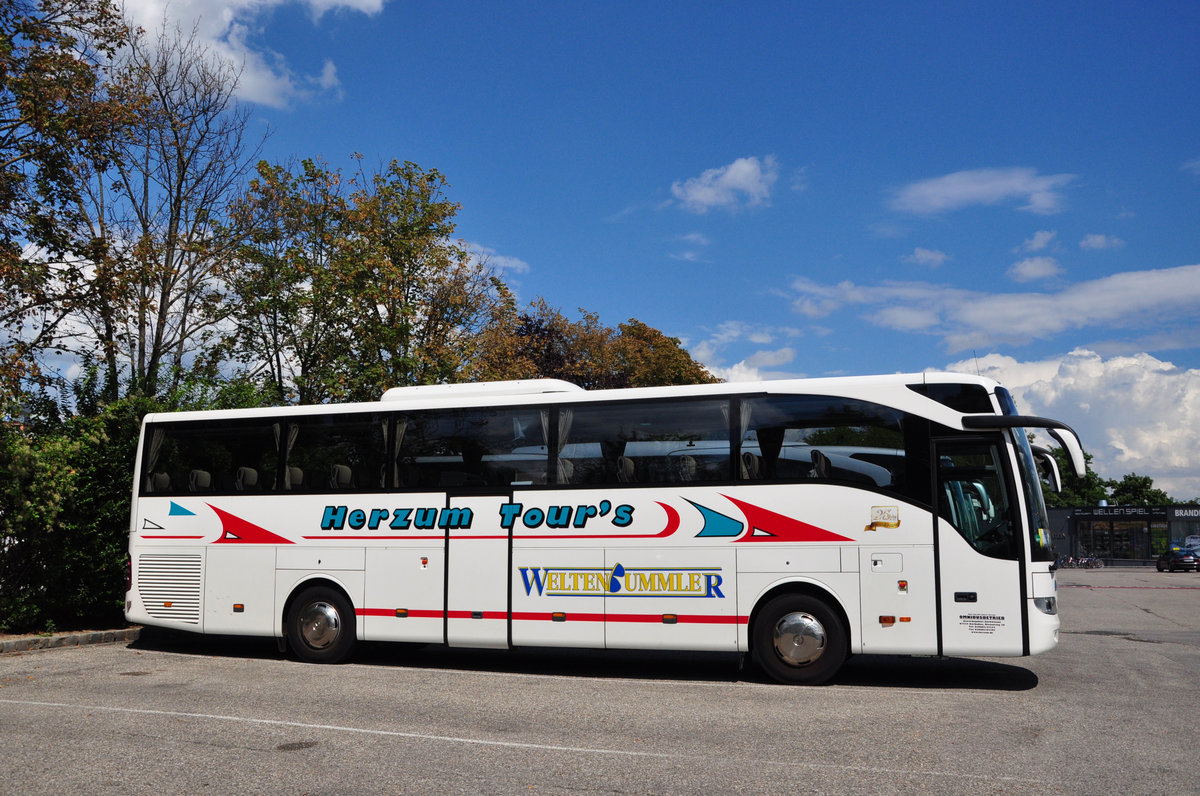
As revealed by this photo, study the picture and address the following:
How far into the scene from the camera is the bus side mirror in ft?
35.4

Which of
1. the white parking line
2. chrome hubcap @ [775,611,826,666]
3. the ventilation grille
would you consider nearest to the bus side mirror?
chrome hubcap @ [775,611,826,666]

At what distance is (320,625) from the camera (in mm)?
12461

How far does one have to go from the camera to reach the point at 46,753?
6883 millimetres

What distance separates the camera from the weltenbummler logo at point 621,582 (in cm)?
1083

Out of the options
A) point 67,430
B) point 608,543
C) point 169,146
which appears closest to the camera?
point 608,543

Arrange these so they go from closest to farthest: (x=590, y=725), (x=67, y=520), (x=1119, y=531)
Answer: (x=590, y=725)
(x=67, y=520)
(x=1119, y=531)

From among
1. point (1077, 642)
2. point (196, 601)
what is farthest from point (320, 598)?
point (1077, 642)

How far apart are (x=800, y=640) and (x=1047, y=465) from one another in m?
3.58

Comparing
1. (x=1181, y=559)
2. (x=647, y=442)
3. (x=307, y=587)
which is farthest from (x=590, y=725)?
(x=1181, y=559)

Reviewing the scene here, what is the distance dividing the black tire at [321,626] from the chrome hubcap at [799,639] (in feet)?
18.3

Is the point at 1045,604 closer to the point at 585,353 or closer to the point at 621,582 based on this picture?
the point at 621,582

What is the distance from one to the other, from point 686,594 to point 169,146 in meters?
17.4

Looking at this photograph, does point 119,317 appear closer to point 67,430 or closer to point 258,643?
point 67,430

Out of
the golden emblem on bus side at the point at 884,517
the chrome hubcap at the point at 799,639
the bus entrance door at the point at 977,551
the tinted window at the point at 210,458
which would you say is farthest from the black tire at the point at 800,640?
the tinted window at the point at 210,458
